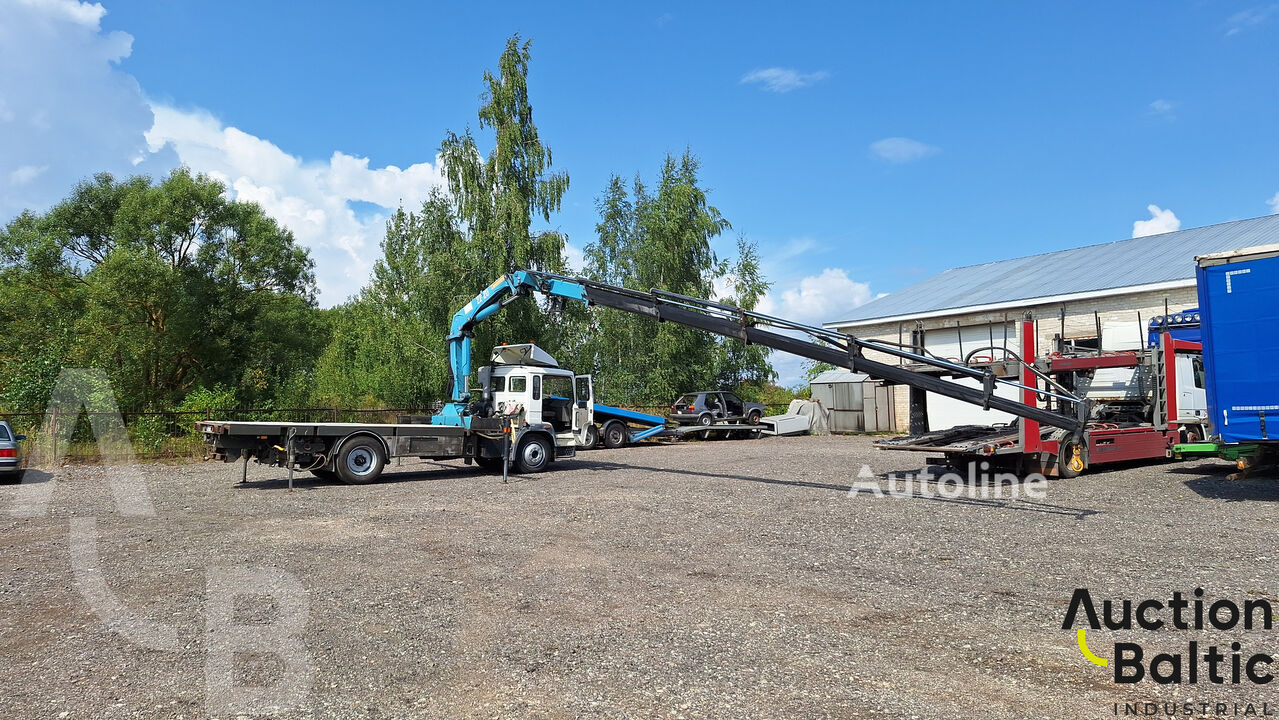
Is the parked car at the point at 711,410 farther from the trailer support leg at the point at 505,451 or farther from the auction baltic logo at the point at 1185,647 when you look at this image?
the auction baltic logo at the point at 1185,647

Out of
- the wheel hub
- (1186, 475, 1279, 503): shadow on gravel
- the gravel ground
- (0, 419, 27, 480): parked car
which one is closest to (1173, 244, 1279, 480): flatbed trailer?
(1186, 475, 1279, 503): shadow on gravel

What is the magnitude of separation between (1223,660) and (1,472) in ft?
57.3

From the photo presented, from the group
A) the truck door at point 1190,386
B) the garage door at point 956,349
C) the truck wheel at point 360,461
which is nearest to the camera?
the truck wheel at point 360,461

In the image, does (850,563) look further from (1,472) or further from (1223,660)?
(1,472)

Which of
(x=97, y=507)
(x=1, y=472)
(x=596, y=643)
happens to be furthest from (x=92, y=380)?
(x=596, y=643)

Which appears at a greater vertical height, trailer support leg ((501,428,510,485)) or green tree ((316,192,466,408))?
green tree ((316,192,466,408))

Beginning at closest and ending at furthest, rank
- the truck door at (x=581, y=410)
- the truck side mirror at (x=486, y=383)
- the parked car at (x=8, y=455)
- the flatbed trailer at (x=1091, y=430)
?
1. the flatbed trailer at (x=1091, y=430)
2. the parked car at (x=8, y=455)
3. the truck side mirror at (x=486, y=383)
4. the truck door at (x=581, y=410)

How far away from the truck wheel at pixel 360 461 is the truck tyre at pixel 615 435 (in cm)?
1072

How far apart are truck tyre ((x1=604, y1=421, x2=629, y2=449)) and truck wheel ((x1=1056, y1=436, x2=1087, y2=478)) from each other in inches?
540

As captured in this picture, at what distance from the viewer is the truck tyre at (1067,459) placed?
13.9m

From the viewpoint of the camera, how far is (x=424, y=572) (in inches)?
287

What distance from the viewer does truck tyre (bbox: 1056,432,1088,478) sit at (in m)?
13.9

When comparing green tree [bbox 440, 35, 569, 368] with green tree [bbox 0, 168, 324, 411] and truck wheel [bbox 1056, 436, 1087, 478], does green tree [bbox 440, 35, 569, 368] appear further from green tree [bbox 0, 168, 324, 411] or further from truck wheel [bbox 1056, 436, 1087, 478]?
truck wheel [bbox 1056, 436, 1087, 478]

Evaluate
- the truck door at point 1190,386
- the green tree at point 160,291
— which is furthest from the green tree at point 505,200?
the truck door at point 1190,386
